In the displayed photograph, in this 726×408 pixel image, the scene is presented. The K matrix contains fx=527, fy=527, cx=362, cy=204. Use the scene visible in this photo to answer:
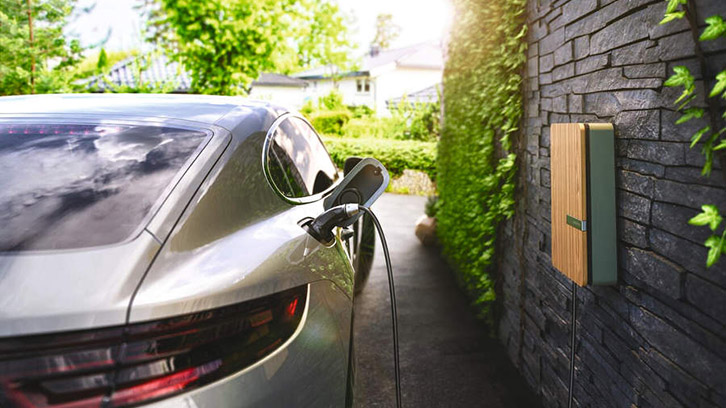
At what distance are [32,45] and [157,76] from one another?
889 inches

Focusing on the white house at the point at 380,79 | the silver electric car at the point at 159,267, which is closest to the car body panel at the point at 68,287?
the silver electric car at the point at 159,267

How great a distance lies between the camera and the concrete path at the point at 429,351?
11.0ft

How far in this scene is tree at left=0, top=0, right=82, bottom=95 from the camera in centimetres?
824

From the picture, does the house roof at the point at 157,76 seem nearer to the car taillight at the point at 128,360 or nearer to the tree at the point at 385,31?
the car taillight at the point at 128,360

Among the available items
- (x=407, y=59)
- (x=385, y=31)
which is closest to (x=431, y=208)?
(x=407, y=59)

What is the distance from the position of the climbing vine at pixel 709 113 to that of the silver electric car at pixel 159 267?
1.15 meters

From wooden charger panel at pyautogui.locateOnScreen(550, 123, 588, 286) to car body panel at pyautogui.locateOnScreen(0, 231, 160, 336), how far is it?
5.49ft

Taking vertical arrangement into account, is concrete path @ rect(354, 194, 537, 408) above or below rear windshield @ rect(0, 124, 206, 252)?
below

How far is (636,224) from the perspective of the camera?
2105 mm

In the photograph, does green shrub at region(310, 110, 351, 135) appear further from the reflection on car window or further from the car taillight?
the car taillight

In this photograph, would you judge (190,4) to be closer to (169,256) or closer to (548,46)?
(548,46)

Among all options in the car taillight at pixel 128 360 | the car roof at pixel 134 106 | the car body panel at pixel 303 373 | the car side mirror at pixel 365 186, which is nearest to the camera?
the car taillight at pixel 128 360

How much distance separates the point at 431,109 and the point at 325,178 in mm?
15347

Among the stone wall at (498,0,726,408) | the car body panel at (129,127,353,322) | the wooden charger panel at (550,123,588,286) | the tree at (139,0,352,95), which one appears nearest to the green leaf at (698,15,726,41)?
the stone wall at (498,0,726,408)
